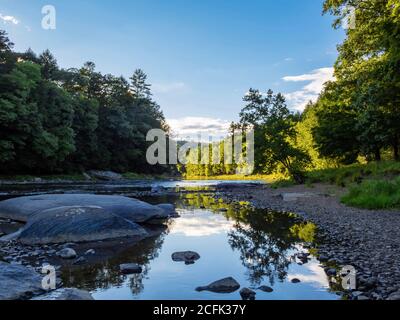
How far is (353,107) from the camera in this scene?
82.1ft

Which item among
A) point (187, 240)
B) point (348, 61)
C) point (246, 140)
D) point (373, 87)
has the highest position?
point (348, 61)

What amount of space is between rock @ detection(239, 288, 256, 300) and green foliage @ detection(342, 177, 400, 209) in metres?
9.52

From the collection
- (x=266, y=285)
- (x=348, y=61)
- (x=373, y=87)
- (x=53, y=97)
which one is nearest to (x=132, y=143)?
(x=53, y=97)

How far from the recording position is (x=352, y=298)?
15.2ft

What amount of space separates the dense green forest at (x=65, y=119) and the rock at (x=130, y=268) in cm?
3397

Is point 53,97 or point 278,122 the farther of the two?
point 53,97

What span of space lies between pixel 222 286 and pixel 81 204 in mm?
8161

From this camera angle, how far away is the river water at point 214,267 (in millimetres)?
5098

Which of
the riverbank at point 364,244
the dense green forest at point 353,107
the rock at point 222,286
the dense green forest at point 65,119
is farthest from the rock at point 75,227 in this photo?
the dense green forest at point 65,119

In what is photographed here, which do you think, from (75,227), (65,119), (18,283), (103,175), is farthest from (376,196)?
(103,175)

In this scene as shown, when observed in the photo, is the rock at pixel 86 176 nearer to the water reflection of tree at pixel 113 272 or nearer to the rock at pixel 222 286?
the water reflection of tree at pixel 113 272

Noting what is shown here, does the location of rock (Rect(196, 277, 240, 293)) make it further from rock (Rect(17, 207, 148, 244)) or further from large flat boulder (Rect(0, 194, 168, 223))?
large flat boulder (Rect(0, 194, 168, 223))
